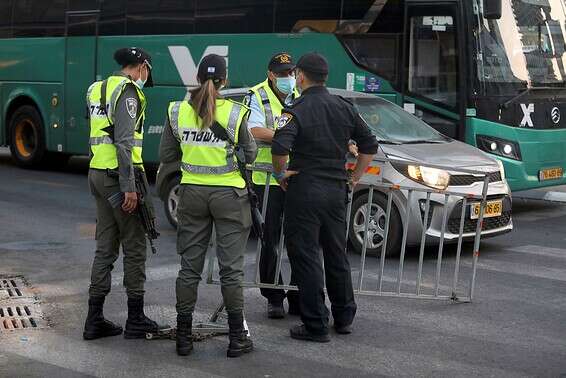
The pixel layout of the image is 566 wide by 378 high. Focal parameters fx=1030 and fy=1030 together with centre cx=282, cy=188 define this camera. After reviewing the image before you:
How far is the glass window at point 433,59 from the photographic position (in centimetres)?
1262

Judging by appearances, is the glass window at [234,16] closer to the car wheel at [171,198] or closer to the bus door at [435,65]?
the bus door at [435,65]

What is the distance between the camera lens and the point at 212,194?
249 inches

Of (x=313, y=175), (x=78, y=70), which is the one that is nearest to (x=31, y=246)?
(x=313, y=175)

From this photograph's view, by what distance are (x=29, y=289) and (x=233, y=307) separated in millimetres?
2687

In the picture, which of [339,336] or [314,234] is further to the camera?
[339,336]

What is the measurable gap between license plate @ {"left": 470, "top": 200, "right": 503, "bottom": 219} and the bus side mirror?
9.92ft

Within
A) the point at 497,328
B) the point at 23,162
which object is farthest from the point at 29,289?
the point at 23,162

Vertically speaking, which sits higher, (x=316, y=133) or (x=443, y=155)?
(x=316, y=133)

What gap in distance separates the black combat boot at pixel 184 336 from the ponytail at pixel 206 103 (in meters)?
1.19

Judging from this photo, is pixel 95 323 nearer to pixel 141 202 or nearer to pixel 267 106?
pixel 141 202

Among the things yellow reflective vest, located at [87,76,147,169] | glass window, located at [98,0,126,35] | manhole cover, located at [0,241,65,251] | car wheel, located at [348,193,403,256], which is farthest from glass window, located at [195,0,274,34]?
yellow reflective vest, located at [87,76,147,169]

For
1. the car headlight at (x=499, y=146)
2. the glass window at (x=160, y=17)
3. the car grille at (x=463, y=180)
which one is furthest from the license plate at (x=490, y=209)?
the glass window at (x=160, y=17)

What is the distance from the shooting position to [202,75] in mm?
6359

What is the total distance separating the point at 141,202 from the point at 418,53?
700 centimetres
